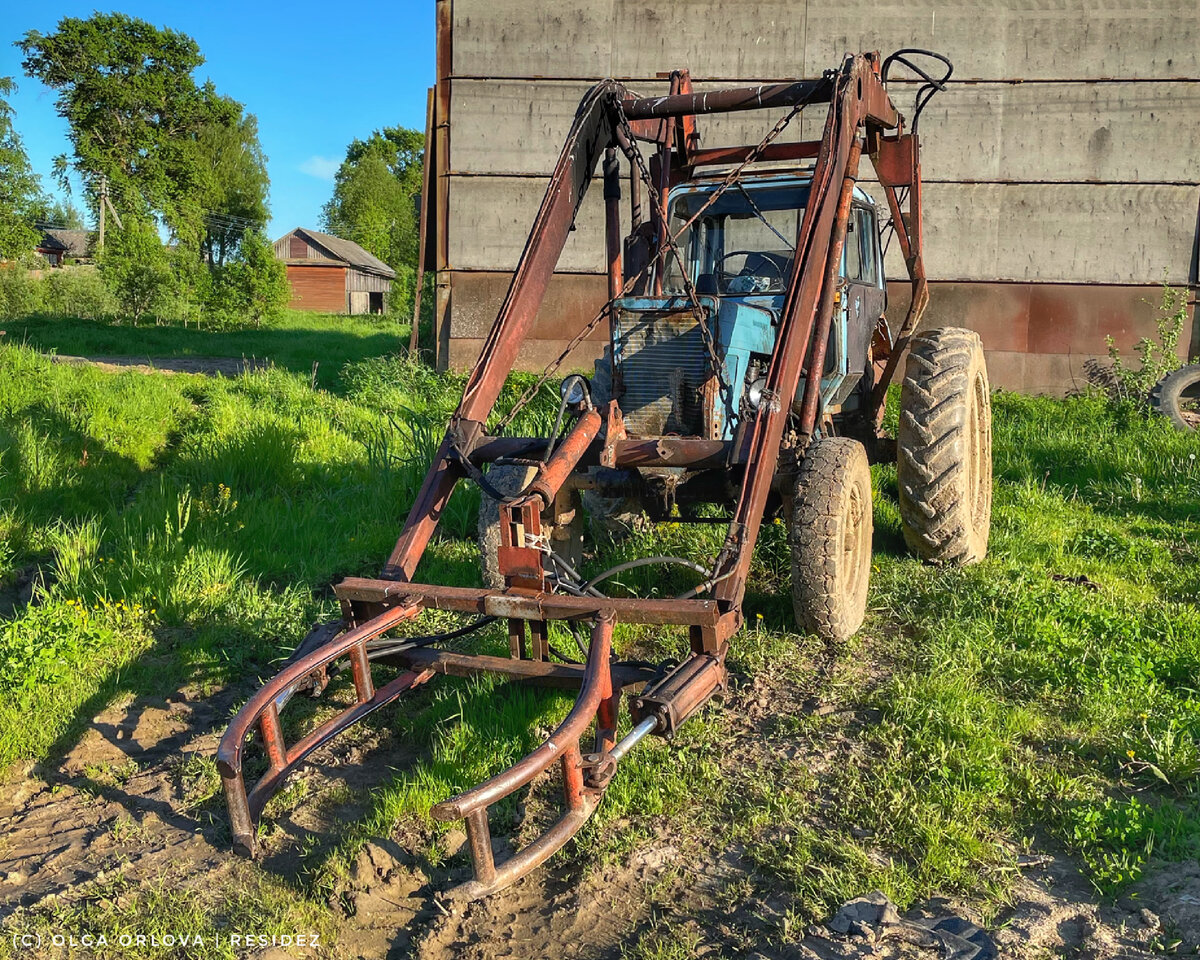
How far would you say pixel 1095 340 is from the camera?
1057 cm

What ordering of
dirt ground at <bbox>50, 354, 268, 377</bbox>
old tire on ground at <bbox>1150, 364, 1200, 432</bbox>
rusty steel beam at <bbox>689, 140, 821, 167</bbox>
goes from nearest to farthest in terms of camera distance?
1. rusty steel beam at <bbox>689, 140, 821, 167</bbox>
2. old tire on ground at <bbox>1150, 364, 1200, 432</bbox>
3. dirt ground at <bbox>50, 354, 268, 377</bbox>

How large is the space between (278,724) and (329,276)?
53.3m

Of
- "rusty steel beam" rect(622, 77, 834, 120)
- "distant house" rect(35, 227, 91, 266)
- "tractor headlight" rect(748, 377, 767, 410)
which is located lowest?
"tractor headlight" rect(748, 377, 767, 410)

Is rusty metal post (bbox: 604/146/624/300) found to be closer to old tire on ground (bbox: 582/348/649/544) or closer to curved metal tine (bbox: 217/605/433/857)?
old tire on ground (bbox: 582/348/649/544)

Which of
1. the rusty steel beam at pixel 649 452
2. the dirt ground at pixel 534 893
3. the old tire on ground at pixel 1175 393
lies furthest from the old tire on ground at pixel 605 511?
the old tire on ground at pixel 1175 393

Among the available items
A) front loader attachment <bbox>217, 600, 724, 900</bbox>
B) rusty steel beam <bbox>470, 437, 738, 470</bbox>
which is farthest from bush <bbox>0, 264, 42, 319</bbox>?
front loader attachment <bbox>217, 600, 724, 900</bbox>

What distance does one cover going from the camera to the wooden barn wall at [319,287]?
176ft

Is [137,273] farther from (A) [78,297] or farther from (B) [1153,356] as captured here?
(B) [1153,356]

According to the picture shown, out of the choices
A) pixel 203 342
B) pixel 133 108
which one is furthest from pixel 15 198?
pixel 133 108

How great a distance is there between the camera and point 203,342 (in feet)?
70.8

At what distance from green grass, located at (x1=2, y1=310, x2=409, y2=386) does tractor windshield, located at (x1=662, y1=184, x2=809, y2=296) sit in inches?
292

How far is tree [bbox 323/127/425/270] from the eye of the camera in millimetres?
65188

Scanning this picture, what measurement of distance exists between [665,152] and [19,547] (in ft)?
15.6

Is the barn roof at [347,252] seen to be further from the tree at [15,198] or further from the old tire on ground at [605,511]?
the old tire on ground at [605,511]
